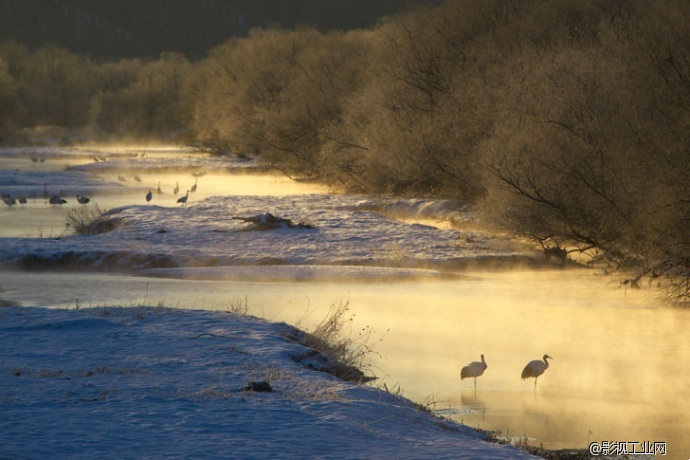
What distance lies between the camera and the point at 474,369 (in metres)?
12.3

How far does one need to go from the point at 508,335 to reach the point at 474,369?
366 cm

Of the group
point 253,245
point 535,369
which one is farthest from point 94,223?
point 535,369

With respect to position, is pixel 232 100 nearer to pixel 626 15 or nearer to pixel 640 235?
pixel 626 15

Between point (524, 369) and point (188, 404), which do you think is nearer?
point (188, 404)

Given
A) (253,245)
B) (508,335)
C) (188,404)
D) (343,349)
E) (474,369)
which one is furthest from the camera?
(253,245)

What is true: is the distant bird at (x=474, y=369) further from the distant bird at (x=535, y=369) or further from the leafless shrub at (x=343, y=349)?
the leafless shrub at (x=343, y=349)

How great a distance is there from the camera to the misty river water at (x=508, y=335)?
11102 millimetres

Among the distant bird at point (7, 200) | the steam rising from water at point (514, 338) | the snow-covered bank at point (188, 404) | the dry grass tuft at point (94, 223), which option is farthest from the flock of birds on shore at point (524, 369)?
the distant bird at point (7, 200)

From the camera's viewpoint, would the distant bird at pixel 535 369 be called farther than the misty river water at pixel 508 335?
Yes

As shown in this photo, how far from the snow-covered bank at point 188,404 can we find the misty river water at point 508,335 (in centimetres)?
180

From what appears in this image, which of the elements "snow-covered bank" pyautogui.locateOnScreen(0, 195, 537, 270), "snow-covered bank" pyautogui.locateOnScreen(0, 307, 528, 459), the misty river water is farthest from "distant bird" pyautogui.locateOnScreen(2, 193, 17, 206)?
"snow-covered bank" pyautogui.locateOnScreen(0, 307, 528, 459)

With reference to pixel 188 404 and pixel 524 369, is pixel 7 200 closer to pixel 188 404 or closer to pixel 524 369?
pixel 524 369

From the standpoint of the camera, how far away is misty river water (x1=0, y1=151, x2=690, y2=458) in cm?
1110

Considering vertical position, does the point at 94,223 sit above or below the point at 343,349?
above
